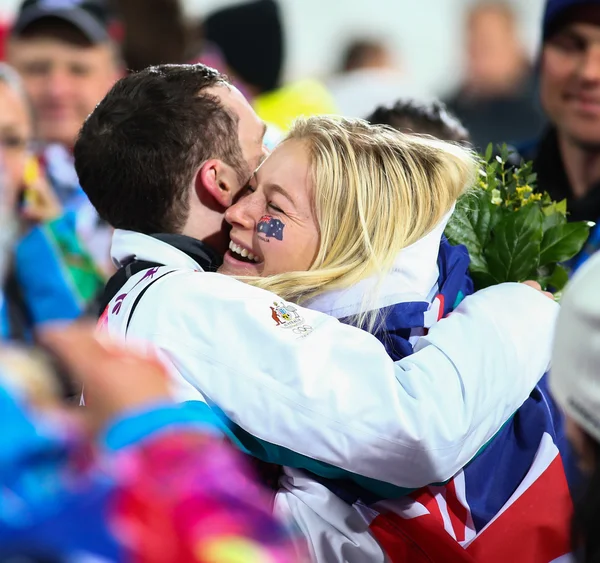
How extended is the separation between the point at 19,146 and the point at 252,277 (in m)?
2.14

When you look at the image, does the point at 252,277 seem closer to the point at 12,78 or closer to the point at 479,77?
the point at 12,78

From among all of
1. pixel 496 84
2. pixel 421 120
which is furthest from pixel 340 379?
pixel 496 84

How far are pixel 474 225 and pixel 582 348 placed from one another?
1075 mm

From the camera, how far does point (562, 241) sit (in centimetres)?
233

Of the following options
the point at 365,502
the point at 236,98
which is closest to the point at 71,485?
the point at 365,502

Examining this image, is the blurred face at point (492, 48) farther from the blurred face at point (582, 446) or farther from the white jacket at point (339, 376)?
the blurred face at point (582, 446)

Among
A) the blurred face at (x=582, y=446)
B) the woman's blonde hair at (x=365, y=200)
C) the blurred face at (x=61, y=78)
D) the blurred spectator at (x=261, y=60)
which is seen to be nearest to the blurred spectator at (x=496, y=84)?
the blurred spectator at (x=261, y=60)

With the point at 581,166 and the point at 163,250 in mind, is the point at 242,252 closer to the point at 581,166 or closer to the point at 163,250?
the point at 163,250

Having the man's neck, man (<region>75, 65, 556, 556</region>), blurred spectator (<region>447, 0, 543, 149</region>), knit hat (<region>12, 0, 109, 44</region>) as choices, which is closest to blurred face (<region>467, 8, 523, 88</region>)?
blurred spectator (<region>447, 0, 543, 149</region>)

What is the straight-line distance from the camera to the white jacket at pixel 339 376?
1.86 meters

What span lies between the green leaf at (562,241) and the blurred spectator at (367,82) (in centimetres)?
155

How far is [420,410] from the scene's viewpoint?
6.11 feet

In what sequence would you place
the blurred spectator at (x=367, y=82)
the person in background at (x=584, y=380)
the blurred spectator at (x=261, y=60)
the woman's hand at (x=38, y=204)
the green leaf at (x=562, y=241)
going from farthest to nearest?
the blurred spectator at (x=261, y=60) → the blurred spectator at (x=367, y=82) → the woman's hand at (x=38, y=204) → the green leaf at (x=562, y=241) → the person in background at (x=584, y=380)

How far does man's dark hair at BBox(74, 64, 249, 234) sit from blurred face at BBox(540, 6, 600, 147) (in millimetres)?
1586
